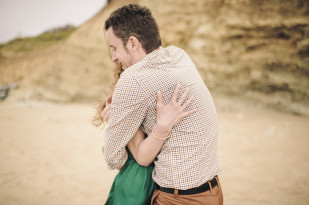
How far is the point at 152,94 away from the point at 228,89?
7828 mm

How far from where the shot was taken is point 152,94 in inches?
50.5

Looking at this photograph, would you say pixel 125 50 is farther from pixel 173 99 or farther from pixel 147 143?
pixel 147 143

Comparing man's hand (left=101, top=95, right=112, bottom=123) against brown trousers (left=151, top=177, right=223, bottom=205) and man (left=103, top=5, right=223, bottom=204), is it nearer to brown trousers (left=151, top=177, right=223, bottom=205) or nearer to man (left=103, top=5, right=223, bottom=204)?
man (left=103, top=5, right=223, bottom=204)

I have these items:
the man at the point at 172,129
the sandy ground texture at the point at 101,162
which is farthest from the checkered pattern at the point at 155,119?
the sandy ground texture at the point at 101,162

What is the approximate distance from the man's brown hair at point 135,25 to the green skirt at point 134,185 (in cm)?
78

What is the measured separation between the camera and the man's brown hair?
1.52 meters

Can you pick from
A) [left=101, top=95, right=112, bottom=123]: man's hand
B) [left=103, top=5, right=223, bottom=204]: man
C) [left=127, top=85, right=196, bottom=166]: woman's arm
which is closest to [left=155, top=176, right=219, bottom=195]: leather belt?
[left=103, top=5, right=223, bottom=204]: man

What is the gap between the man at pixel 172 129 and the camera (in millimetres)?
1277

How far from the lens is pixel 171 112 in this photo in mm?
1287

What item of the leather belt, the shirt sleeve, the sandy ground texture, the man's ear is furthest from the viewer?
the sandy ground texture

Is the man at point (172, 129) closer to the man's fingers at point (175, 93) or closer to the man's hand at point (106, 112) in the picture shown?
the man's fingers at point (175, 93)

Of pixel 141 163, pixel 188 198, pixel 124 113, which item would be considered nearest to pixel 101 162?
pixel 141 163

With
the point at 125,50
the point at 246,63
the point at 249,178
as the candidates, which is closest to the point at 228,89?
the point at 246,63

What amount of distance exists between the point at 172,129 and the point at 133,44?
0.64 metres
